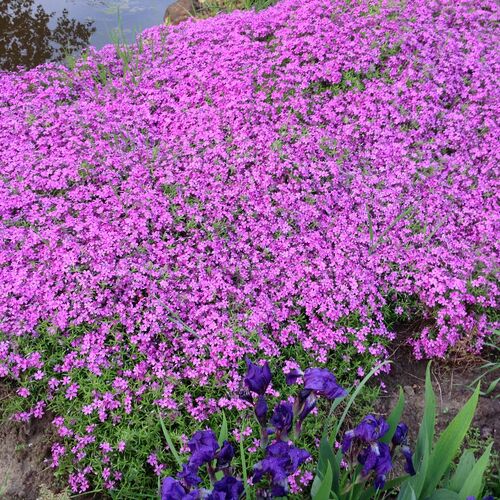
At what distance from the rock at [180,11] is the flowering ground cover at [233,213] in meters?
2.52

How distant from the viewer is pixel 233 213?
4258 millimetres

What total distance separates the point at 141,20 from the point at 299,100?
509cm

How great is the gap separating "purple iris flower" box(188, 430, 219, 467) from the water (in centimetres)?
652

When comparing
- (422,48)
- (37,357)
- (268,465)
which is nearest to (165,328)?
(37,357)

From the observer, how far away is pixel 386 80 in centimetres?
521

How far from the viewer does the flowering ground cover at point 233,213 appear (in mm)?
3389

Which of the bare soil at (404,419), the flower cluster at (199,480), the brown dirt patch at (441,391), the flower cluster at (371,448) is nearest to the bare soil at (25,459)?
the bare soil at (404,419)

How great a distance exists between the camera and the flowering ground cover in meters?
3.39

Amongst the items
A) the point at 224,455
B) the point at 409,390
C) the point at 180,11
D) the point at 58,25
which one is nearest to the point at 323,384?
the point at 224,455

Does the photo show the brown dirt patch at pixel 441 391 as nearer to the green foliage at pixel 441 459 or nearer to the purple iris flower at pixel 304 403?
the green foliage at pixel 441 459

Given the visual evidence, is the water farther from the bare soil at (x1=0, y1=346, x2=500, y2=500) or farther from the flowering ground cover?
the bare soil at (x1=0, y1=346, x2=500, y2=500)

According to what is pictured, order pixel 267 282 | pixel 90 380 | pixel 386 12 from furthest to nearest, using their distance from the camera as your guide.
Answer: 1. pixel 386 12
2. pixel 267 282
3. pixel 90 380

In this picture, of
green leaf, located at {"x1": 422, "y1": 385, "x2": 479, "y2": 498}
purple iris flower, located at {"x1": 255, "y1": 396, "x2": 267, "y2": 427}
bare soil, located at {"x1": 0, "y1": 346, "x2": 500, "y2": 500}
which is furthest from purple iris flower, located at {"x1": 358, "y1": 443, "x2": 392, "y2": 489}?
bare soil, located at {"x1": 0, "y1": 346, "x2": 500, "y2": 500}

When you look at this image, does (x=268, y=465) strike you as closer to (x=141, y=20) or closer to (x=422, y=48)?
(x=422, y=48)
